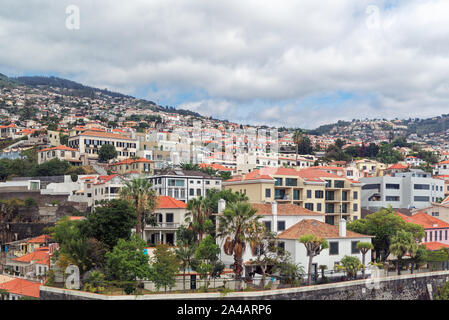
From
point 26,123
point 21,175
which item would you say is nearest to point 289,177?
point 21,175

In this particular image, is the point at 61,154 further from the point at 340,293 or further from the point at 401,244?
the point at 340,293

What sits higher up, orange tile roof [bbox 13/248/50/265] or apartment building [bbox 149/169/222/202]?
apartment building [bbox 149/169/222/202]

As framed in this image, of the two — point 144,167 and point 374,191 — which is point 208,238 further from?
point 144,167

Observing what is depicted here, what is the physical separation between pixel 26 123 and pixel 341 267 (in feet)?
433

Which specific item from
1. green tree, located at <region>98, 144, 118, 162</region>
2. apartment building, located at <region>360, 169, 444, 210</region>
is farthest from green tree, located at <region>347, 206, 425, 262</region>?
green tree, located at <region>98, 144, 118, 162</region>

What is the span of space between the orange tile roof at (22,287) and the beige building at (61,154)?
5387 cm

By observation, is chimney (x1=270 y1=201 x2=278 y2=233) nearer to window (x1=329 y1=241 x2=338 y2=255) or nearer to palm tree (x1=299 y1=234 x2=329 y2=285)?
window (x1=329 y1=241 x2=338 y2=255)

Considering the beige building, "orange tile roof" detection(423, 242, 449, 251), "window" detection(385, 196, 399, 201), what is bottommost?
"orange tile roof" detection(423, 242, 449, 251)

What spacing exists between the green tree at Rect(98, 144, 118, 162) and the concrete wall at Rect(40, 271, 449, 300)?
62944mm

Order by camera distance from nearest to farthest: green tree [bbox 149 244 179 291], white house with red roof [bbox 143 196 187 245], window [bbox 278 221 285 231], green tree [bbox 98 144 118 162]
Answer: green tree [bbox 149 244 179 291] < window [bbox 278 221 285 231] < white house with red roof [bbox 143 196 187 245] < green tree [bbox 98 144 118 162]

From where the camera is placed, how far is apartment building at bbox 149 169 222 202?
207 ft

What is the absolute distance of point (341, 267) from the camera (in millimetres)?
34469

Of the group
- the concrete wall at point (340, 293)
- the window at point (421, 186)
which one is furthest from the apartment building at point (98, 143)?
the concrete wall at point (340, 293)

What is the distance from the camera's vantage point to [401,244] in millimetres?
38031
